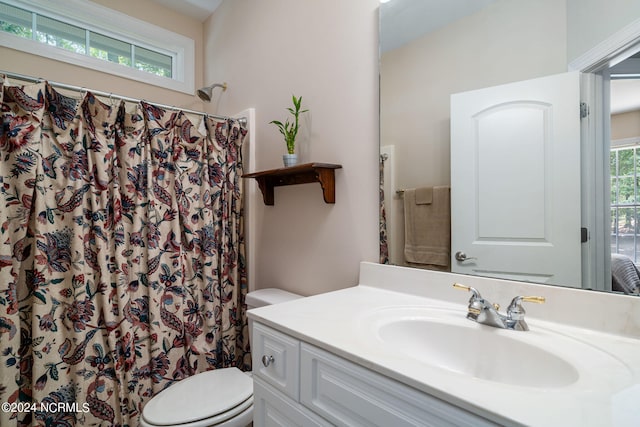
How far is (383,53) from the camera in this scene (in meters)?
1.26

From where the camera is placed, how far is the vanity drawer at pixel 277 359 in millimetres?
820

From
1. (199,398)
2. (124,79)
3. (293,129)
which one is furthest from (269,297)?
(124,79)

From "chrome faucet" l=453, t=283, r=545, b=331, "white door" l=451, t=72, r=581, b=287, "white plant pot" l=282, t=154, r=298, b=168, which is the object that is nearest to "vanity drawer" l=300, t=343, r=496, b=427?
"chrome faucet" l=453, t=283, r=545, b=331

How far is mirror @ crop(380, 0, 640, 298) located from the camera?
0.90 meters

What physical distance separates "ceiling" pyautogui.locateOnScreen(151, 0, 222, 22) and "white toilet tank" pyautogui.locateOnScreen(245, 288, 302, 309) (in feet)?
7.17

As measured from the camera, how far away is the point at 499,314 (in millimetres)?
858

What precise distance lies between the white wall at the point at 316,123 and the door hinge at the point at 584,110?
2.13 ft

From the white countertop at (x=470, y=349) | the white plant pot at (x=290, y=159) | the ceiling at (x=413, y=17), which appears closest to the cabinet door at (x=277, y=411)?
the white countertop at (x=470, y=349)

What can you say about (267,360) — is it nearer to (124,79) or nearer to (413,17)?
(413,17)

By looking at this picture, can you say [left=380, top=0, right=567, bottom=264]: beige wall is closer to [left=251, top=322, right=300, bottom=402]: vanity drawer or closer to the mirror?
the mirror

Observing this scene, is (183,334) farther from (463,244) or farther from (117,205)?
(463,244)

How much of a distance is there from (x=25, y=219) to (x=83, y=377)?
699 mm

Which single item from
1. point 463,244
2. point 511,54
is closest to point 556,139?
point 511,54

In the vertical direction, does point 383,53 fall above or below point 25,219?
above
